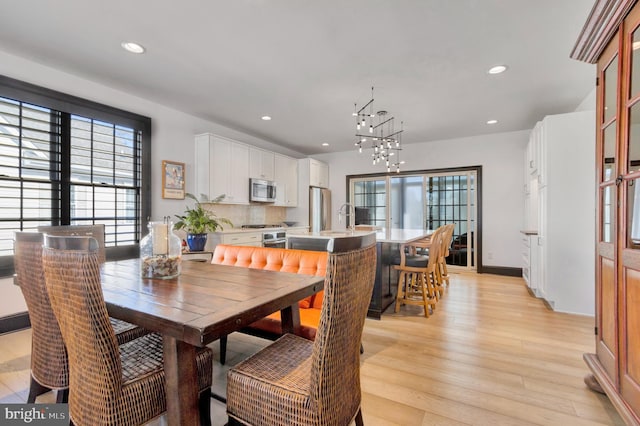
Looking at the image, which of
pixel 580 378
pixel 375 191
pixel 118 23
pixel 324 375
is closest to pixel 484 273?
pixel 375 191

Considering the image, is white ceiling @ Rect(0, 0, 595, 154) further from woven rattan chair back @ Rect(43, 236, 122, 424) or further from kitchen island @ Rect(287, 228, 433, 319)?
woven rattan chair back @ Rect(43, 236, 122, 424)

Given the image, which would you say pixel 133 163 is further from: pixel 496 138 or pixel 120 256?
pixel 496 138

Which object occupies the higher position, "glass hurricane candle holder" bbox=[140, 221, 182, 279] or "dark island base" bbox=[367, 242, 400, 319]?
"glass hurricane candle holder" bbox=[140, 221, 182, 279]

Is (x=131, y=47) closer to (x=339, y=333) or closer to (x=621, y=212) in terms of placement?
(x=339, y=333)

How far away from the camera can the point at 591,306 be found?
3.22 meters

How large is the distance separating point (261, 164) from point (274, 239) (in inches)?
56.1

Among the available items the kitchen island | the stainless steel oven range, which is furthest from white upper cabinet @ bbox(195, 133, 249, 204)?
the kitchen island

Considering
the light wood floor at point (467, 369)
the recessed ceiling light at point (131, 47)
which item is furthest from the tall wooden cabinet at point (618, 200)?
the recessed ceiling light at point (131, 47)

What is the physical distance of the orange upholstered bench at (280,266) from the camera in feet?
6.50

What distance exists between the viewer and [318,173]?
262 inches

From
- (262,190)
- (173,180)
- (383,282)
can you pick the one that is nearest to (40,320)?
(383,282)

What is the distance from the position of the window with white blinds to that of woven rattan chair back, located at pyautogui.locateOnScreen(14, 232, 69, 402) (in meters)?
1.92

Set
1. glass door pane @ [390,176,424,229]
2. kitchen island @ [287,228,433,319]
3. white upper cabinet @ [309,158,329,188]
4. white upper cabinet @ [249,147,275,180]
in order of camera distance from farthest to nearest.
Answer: white upper cabinet @ [309,158,329,188] < glass door pane @ [390,176,424,229] < white upper cabinet @ [249,147,275,180] < kitchen island @ [287,228,433,319]

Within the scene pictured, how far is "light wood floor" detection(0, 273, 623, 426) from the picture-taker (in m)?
1.65
